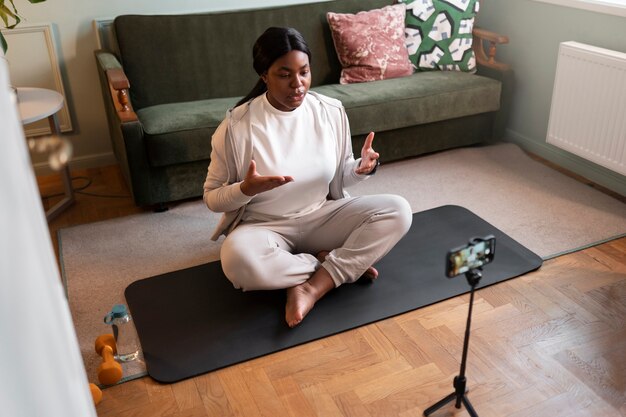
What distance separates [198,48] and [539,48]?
5.50 feet

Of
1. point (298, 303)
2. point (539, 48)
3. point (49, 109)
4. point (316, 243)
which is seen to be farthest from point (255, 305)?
point (539, 48)

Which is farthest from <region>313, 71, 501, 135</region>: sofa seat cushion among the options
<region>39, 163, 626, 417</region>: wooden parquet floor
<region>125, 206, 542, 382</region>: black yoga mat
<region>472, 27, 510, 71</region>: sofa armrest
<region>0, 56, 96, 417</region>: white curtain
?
<region>0, 56, 96, 417</region>: white curtain

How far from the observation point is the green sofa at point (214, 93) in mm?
2531

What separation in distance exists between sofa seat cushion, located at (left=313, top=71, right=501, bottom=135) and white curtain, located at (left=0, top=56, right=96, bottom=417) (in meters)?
2.51

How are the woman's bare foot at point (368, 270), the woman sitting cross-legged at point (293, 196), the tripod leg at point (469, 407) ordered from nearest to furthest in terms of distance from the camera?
the tripod leg at point (469, 407) < the woman sitting cross-legged at point (293, 196) < the woman's bare foot at point (368, 270)

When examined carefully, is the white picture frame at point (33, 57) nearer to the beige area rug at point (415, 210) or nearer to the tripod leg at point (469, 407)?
the beige area rug at point (415, 210)

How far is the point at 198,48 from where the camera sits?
289 centimetres

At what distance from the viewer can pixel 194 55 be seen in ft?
9.48

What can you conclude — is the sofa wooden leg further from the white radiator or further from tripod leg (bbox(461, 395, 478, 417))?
the white radiator

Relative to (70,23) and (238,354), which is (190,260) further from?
(70,23)

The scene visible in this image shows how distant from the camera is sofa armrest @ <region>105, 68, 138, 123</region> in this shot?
2.45m

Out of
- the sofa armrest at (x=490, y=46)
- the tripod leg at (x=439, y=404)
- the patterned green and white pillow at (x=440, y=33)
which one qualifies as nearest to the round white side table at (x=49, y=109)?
the tripod leg at (x=439, y=404)

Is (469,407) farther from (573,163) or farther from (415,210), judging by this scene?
(573,163)

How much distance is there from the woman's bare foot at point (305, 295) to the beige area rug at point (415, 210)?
46cm
